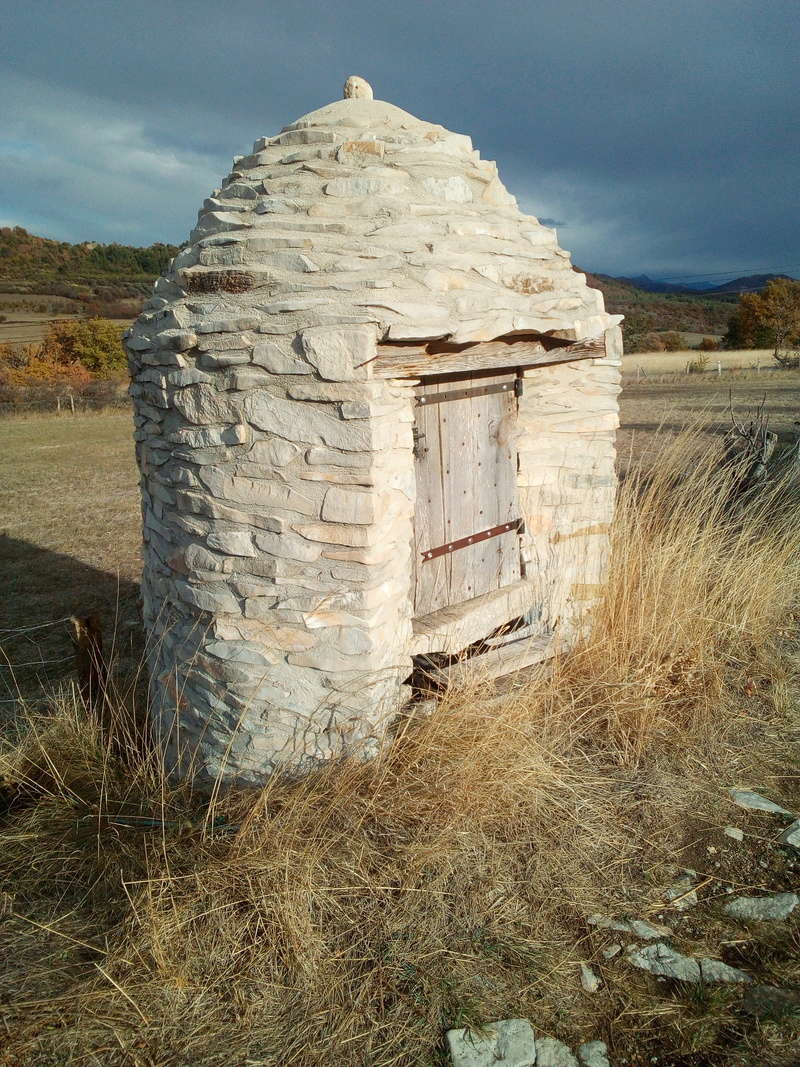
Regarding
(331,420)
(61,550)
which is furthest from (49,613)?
(331,420)

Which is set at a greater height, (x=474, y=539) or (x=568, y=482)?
(x=568, y=482)

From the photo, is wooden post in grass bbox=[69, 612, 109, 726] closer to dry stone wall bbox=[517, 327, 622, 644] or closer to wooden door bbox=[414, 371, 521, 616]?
wooden door bbox=[414, 371, 521, 616]

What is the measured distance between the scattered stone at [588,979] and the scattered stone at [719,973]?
38cm

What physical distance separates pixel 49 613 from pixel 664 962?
21.3ft

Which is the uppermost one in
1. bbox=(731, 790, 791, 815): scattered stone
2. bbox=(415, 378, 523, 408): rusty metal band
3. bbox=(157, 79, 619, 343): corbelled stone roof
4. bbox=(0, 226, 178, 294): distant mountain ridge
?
bbox=(0, 226, 178, 294): distant mountain ridge

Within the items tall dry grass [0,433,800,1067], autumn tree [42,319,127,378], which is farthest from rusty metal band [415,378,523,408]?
autumn tree [42,319,127,378]

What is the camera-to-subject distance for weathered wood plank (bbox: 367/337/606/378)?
3047 millimetres

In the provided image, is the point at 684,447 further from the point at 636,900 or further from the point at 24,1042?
the point at 24,1042

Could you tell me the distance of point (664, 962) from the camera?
2.49 meters

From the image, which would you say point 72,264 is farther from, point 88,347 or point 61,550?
point 61,550

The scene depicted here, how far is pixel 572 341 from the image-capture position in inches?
149

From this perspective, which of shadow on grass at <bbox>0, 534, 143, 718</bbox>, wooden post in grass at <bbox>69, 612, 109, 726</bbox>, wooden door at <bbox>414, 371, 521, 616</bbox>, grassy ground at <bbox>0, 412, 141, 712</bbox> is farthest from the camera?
grassy ground at <bbox>0, 412, 141, 712</bbox>

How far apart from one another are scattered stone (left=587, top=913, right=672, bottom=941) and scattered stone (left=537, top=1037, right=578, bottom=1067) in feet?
1.68

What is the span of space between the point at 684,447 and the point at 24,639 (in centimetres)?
619
